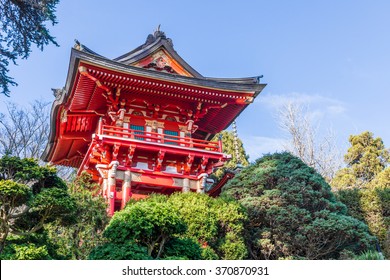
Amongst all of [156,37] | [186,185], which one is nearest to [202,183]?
[186,185]

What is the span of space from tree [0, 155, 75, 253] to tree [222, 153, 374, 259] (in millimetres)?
6093

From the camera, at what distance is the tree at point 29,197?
8.09 metres

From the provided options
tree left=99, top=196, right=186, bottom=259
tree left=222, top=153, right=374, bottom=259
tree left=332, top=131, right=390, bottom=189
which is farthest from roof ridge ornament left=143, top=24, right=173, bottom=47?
tree left=332, top=131, right=390, bottom=189

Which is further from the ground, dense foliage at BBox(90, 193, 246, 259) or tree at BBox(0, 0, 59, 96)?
tree at BBox(0, 0, 59, 96)

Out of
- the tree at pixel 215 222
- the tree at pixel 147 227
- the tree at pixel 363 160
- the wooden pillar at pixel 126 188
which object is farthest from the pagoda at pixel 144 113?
the tree at pixel 363 160

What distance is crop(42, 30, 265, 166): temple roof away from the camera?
47.1 feet

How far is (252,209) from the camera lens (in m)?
12.7

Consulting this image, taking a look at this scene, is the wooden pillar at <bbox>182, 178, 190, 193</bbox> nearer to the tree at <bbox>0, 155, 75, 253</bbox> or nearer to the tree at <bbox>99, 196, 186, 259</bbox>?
the tree at <bbox>0, 155, 75, 253</bbox>

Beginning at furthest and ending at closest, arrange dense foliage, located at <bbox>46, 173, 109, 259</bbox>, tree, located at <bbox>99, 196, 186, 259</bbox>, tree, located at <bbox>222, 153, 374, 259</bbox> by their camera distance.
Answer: tree, located at <bbox>222, 153, 374, 259</bbox> < dense foliage, located at <bbox>46, 173, 109, 259</bbox> < tree, located at <bbox>99, 196, 186, 259</bbox>

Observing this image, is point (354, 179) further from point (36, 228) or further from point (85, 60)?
point (36, 228)

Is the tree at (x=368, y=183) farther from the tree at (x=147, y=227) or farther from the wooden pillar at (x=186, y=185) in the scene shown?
the tree at (x=147, y=227)

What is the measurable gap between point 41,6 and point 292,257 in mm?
9491

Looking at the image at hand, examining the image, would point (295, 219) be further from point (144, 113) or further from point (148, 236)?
point (144, 113)

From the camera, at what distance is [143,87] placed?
15336 millimetres
